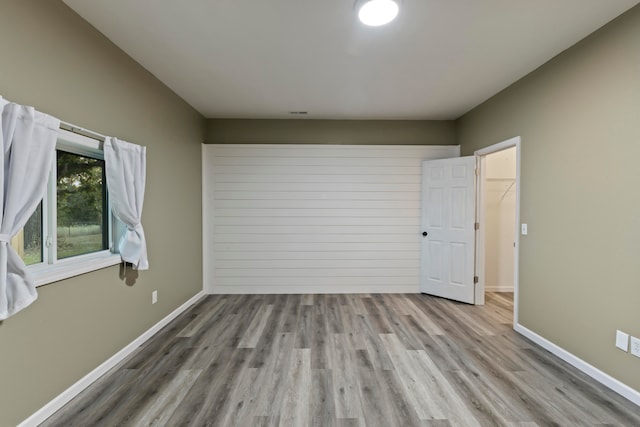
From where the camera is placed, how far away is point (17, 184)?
1.55 metres

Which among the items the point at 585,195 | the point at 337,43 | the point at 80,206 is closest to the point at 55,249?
the point at 80,206

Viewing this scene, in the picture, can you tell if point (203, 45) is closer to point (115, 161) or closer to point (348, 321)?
point (115, 161)

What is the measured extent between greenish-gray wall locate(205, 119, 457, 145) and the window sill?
2584mm

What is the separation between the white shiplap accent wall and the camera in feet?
14.9

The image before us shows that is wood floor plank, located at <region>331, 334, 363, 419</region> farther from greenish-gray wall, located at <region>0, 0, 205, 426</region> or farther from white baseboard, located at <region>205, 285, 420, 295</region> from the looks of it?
greenish-gray wall, located at <region>0, 0, 205, 426</region>

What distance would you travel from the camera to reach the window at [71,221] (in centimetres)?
189

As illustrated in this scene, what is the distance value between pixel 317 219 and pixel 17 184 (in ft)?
11.2

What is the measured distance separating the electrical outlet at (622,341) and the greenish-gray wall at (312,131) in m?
3.29

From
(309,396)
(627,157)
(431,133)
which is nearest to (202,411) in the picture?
(309,396)

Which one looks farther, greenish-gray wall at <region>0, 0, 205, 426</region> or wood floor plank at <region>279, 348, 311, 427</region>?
wood floor plank at <region>279, 348, 311, 427</region>

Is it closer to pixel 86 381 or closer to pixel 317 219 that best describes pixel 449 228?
pixel 317 219

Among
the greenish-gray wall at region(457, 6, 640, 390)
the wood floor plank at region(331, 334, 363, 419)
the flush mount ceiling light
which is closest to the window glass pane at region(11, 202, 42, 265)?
the wood floor plank at region(331, 334, 363, 419)

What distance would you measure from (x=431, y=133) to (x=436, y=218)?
139cm

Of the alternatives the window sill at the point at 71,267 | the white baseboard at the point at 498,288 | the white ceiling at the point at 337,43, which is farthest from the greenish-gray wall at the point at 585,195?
the window sill at the point at 71,267
